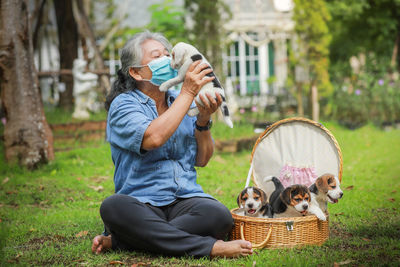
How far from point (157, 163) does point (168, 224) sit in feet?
1.39

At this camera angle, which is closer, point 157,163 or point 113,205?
point 113,205

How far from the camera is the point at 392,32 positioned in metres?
16.3

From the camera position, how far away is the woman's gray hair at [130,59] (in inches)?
132

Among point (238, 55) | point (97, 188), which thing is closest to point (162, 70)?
point (97, 188)

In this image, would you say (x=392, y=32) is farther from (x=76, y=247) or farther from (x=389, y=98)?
(x=76, y=247)

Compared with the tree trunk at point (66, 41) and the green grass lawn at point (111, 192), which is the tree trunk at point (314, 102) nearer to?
the green grass lawn at point (111, 192)

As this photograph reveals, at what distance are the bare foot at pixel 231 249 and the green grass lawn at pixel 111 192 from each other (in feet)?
0.16

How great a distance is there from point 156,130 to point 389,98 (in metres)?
9.42

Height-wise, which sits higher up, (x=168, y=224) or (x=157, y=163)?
(x=157, y=163)

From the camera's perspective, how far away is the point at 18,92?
21.0 feet

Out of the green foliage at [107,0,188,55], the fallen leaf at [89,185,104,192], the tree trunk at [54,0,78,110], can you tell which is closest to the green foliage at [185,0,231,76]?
the tree trunk at [54,0,78,110]

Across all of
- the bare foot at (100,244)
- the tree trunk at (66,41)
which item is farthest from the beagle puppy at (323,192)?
the tree trunk at (66,41)

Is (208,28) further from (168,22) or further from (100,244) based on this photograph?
(100,244)

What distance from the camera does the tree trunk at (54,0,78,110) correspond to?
11602 millimetres
